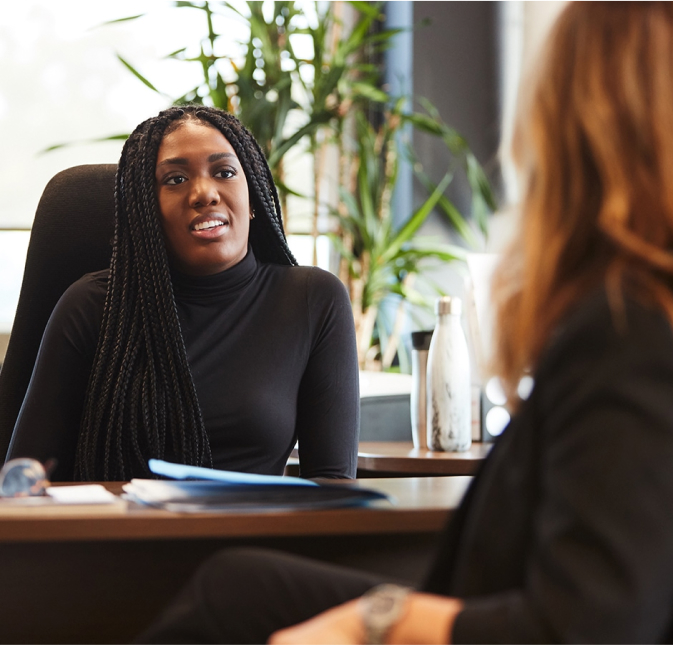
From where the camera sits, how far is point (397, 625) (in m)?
0.66

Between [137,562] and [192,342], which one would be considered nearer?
[137,562]

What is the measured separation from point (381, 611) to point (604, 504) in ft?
0.63

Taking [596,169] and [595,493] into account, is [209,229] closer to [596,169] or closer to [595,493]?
[596,169]

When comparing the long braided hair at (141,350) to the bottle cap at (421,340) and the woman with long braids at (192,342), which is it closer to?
the woman with long braids at (192,342)

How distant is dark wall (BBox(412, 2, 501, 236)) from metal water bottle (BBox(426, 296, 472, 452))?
1.53 metres

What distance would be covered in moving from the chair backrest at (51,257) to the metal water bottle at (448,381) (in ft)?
2.24

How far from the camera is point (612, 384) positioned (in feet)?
2.01

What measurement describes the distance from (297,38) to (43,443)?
2.33 metres

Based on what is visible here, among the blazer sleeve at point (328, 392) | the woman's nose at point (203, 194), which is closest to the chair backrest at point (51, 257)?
the woman's nose at point (203, 194)

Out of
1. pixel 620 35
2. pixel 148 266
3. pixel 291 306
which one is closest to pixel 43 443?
pixel 148 266

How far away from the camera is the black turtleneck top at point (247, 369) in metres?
1.58

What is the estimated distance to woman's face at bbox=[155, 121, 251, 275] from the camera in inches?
65.8

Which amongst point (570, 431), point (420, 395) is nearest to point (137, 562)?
point (570, 431)

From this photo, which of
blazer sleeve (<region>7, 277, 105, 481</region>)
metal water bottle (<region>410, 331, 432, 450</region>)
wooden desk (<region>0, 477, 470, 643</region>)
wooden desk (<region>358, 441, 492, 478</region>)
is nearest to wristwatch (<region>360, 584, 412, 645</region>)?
wooden desk (<region>0, 477, 470, 643</region>)
